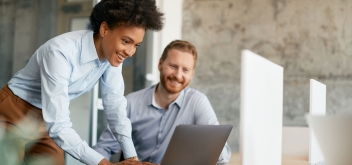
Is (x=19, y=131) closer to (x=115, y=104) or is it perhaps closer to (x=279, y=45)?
(x=115, y=104)

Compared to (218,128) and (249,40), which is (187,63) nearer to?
(218,128)

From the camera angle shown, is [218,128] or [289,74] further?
[289,74]

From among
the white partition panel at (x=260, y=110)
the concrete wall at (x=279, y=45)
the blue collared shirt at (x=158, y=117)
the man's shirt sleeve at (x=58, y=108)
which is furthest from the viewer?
the concrete wall at (x=279, y=45)

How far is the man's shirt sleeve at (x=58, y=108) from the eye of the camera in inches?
70.0

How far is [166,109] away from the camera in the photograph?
9.43 feet

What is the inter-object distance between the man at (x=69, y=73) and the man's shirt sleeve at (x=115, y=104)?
0.10ft

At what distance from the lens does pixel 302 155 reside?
3166 millimetres

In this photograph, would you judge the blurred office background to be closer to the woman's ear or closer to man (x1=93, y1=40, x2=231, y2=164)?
man (x1=93, y1=40, x2=231, y2=164)

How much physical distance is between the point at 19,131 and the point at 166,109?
1.05 m

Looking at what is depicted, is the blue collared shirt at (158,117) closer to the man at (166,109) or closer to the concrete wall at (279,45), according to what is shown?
the man at (166,109)

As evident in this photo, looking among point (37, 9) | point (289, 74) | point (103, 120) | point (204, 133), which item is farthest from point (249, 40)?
point (204, 133)

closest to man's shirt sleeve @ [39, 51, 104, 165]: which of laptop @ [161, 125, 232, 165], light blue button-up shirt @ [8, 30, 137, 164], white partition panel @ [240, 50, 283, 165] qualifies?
light blue button-up shirt @ [8, 30, 137, 164]

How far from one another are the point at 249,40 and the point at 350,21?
2.99 feet

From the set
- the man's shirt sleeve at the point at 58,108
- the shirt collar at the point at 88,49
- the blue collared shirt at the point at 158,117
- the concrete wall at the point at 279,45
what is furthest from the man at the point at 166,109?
the concrete wall at the point at 279,45
